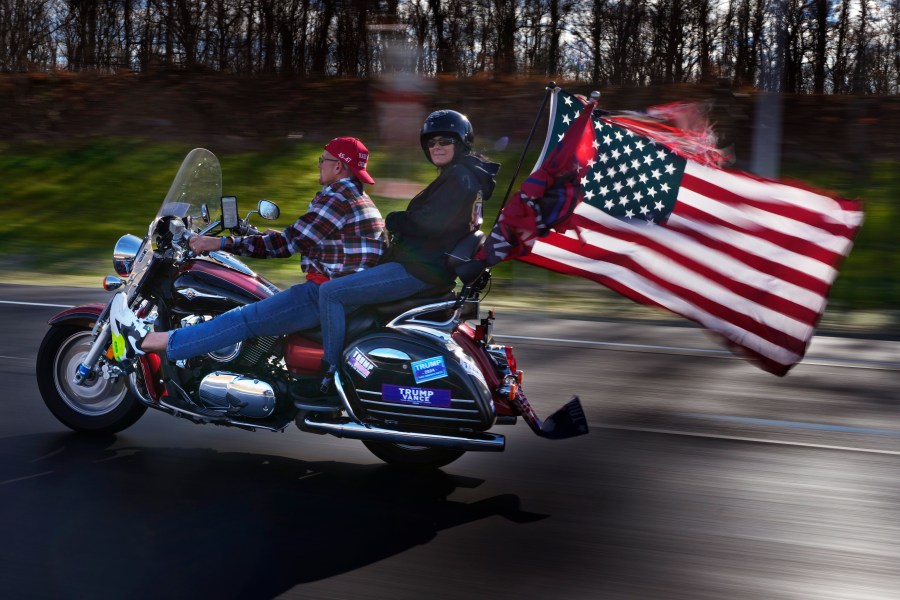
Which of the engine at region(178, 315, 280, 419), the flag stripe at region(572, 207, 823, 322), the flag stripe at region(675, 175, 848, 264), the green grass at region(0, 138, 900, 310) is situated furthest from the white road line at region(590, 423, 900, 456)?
the green grass at region(0, 138, 900, 310)

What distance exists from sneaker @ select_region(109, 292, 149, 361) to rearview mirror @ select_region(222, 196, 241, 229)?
0.67 m

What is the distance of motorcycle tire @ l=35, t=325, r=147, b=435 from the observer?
5.61 m

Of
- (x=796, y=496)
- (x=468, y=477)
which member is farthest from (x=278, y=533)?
(x=796, y=496)

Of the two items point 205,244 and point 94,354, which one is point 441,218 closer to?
point 205,244

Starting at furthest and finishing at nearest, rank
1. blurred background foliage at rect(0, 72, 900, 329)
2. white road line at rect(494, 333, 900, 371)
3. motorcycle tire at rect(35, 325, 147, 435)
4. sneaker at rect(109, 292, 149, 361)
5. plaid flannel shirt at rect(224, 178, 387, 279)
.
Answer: blurred background foliage at rect(0, 72, 900, 329)
white road line at rect(494, 333, 900, 371)
motorcycle tire at rect(35, 325, 147, 435)
sneaker at rect(109, 292, 149, 361)
plaid flannel shirt at rect(224, 178, 387, 279)

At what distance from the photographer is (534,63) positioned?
23.4 meters

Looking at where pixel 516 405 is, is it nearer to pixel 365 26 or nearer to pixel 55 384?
pixel 55 384

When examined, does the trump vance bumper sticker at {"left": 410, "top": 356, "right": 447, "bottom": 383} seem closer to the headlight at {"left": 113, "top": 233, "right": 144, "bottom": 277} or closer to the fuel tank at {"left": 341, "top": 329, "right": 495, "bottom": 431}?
the fuel tank at {"left": 341, "top": 329, "right": 495, "bottom": 431}

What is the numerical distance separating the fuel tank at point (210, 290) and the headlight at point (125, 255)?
1.00ft

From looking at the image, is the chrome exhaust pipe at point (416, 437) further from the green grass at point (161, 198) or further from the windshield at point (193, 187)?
the green grass at point (161, 198)

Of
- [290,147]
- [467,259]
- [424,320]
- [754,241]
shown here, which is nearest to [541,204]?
[467,259]

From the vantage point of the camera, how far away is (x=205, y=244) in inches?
199

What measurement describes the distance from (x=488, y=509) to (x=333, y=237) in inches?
58.2

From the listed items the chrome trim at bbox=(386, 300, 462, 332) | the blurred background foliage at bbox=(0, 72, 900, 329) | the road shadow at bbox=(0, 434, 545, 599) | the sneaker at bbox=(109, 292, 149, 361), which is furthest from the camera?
the blurred background foliage at bbox=(0, 72, 900, 329)
